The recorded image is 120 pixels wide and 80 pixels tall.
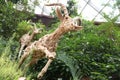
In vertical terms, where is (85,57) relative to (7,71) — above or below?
below

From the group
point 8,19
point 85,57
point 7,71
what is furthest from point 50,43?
point 8,19

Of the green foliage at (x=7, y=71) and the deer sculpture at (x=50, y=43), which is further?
the deer sculpture at (x=50, y=43)

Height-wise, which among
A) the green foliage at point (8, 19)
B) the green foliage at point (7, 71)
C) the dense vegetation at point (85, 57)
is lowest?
the dense vegetation at point (85, 57)

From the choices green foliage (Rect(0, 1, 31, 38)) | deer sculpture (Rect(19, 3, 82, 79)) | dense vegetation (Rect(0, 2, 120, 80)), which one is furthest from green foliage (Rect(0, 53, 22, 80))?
green foliage (Rect(0, 1, 31, 38))

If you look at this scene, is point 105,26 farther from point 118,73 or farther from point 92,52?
point 118,73

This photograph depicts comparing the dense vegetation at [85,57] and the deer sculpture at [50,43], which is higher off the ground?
the deer sculpture at [50,43]

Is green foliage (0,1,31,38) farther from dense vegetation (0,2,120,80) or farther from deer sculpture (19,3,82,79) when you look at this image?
deer sculpture (19,3,82,79)

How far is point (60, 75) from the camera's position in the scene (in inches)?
235

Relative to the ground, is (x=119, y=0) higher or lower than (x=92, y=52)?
higher

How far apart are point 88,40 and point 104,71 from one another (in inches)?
47.8

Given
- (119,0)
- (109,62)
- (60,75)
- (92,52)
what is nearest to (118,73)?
(109,62)

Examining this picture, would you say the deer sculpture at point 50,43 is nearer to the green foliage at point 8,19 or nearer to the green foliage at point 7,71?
the green foliage at point 7,71

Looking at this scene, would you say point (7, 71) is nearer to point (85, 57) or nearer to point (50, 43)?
point (50, 43)

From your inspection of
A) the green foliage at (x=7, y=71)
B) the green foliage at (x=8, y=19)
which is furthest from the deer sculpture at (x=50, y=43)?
the green foliage at (x=8, y=19)
